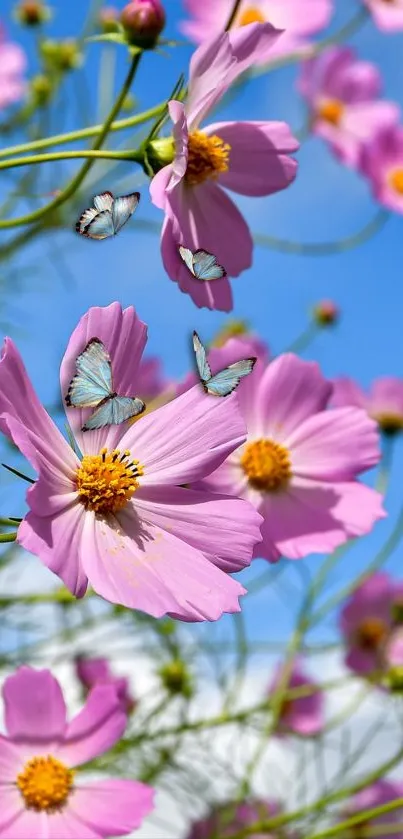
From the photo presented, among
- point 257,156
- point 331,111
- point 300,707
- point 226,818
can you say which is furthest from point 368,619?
point 257,156

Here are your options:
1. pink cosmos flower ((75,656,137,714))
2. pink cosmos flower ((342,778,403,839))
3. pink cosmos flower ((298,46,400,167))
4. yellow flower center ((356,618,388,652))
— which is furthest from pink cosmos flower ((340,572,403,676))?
pink cosmos flower ((298,46,400,167))

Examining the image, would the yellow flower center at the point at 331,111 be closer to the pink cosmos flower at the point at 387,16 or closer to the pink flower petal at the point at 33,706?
the pink cosmos flower at the point at 387,16

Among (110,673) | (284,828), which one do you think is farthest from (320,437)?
(110,673)

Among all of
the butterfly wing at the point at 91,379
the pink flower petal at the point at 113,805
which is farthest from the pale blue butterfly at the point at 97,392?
the pink flower petal at the point at 113,805

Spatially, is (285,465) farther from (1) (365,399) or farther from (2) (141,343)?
(1) (365,399)

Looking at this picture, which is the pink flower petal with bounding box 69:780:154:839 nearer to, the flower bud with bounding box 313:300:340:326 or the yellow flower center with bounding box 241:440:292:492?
the yellow flower center with bounding box 241:440:292:492

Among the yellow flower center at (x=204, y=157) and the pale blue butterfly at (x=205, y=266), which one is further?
the yellow flower center at (x=204, y=157)

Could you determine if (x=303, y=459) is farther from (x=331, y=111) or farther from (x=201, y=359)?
(x=331, y=111)

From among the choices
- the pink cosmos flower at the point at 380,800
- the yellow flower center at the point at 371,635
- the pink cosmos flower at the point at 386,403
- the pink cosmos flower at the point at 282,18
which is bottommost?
the pink cosmos flower at the point at 380,800
